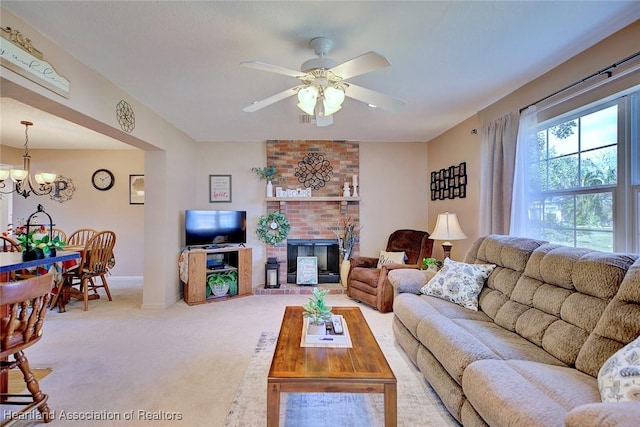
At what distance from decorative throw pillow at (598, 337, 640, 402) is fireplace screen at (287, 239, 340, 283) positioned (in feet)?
13.0

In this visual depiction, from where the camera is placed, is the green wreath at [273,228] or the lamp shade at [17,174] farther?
the green wreath at [273,228]

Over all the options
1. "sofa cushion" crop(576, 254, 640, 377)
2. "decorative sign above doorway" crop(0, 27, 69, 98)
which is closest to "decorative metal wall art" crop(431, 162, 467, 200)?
"sofa cushion" crop(576, 254, 640, 377)

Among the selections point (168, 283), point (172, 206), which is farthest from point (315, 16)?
point (168, 283)

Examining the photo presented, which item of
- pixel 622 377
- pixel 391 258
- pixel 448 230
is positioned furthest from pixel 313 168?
pixel 622 377

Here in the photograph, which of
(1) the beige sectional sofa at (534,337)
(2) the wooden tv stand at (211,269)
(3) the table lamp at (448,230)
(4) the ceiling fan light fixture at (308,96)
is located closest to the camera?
(1) the beige sectional sofa at (534,337)

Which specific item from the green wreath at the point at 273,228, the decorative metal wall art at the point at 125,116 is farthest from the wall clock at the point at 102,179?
the decorative metal wall art at the point at 125,116

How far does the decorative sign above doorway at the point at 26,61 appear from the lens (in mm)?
Result: 1743

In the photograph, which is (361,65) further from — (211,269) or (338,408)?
(211,269)

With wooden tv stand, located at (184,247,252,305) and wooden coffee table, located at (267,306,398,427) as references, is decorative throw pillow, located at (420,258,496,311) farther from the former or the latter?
wooden tv stand, located at (184,247,252,305)

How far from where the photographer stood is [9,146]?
17.8 feet

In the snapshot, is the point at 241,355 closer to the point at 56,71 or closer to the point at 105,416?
the point at 105,416

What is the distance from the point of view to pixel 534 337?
6.10 ft

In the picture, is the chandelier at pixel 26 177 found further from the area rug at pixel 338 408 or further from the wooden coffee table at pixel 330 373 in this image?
the wooden coffee table at pixel 330 373

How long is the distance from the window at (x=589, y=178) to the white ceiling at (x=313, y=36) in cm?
53
